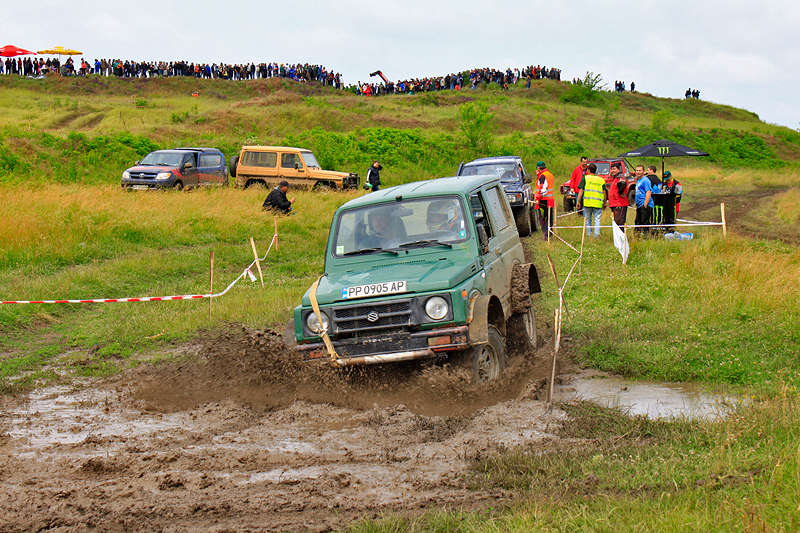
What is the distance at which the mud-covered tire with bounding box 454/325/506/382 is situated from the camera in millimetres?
6071

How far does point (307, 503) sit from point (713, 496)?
2.18 meters

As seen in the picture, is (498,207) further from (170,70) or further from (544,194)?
(170,70)

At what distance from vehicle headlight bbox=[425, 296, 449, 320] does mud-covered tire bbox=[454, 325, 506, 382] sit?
0.42m

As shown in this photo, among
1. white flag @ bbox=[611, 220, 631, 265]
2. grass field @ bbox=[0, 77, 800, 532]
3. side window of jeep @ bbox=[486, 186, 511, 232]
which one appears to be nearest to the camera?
grass field @ bbox=[0, 77, 800, 532]

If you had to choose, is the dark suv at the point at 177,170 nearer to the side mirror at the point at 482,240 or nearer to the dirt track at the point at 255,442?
the dirt track at the point at 255,442

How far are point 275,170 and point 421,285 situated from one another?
18.8m

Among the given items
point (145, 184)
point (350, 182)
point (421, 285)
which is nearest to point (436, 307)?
point (421, 285)

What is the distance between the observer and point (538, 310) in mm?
9883

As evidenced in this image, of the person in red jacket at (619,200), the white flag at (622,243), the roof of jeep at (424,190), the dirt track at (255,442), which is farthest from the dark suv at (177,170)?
the roof of jeep at (424,190)

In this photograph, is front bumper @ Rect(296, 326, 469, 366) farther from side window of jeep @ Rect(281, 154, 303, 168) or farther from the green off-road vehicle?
side window of jeep @ Rect(281, 154, 303, 168)

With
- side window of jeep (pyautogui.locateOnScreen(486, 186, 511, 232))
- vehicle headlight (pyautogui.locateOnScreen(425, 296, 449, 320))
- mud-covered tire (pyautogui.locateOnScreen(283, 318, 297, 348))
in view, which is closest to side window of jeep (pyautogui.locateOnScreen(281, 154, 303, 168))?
side window of jeep (pyautogui.locateOnScreen(486, 186, 511, 232))

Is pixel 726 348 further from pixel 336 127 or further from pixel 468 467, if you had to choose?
pixel 336 127

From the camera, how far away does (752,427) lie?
15.0 ft

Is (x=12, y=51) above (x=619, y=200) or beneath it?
above
